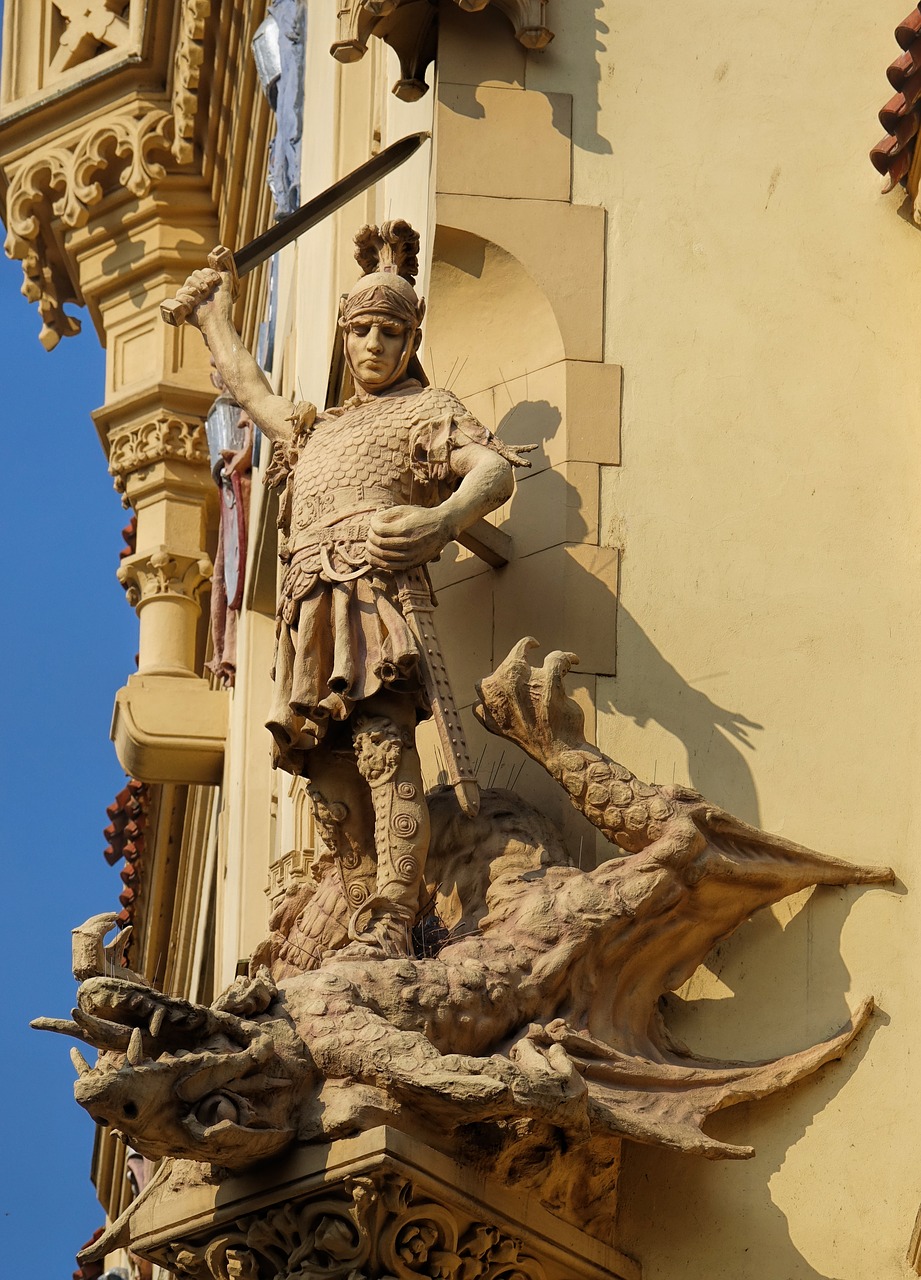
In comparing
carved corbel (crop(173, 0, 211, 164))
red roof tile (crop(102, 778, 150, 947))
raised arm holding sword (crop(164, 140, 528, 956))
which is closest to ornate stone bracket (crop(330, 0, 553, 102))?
raised arm holding sword (crop(164, 140, 528, 956))

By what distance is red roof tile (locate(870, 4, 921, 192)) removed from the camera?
9.17 meters

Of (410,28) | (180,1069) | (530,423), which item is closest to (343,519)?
(530,423)

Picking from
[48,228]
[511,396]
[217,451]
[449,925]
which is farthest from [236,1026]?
[48,228]

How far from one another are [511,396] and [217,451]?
22.9ft

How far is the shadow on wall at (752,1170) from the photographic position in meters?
7.98

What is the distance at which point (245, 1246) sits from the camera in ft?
24.3

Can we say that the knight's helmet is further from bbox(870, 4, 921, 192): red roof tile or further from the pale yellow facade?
bbox(870, 4, 921, 192): red roof tile

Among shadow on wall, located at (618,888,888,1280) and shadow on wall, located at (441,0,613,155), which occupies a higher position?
shadow on wall, located at (441,0,613,155)

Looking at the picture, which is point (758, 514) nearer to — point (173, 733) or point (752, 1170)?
point (752, 1170)

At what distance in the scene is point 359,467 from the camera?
846 centimetres

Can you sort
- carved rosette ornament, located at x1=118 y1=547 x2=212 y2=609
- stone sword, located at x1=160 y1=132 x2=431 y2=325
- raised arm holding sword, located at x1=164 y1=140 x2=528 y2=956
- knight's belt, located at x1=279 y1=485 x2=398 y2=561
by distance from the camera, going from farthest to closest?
carved rosette ornament, located at x1=118 y1=547 x2=212 y2=609 < stone sword, located at x1=160 y1=132 x2=431 y2=325 < knight's belt, located at x1=279 y1=485 x2=398 y2=561 < raised arm holding sword, located at x1=164 y1=140 x2=528 y2=956

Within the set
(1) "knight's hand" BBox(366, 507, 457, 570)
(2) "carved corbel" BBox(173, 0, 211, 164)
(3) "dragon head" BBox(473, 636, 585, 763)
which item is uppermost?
(2) "carved corbel" BBox(173, 0, 211, 164)

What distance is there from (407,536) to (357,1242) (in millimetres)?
1939

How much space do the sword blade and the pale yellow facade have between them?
0.15 meters
